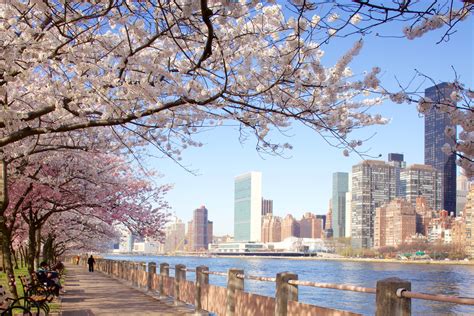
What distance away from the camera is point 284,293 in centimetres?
980

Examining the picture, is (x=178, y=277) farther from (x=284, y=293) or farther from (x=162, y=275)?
(x=284, y=293)

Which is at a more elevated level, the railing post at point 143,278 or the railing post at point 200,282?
the railing post at point 200,282

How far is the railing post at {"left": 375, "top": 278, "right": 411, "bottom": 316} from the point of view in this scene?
6891mm

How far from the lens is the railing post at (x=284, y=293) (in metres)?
9.74

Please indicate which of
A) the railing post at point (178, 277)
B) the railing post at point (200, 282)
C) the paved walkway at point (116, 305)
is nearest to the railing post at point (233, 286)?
the railing post at point (200, 282)

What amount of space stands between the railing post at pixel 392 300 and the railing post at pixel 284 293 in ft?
9.32

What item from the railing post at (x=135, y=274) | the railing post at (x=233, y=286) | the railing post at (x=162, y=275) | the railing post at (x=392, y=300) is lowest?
the railing post at (x=135, y=274)

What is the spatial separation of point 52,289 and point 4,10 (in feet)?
30.6

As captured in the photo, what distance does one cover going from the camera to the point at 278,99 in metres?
10.3

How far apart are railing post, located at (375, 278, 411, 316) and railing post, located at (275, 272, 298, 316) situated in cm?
284

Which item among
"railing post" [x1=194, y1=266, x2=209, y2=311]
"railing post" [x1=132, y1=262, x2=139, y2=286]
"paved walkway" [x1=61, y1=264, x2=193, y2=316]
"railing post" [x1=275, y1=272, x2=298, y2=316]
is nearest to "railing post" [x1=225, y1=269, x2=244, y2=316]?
"railing post" [x1=194, y1=266, x2=209, y2=311]

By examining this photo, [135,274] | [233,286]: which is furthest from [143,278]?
[233,286]

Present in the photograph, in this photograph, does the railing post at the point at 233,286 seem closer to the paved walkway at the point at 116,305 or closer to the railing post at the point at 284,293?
the railing post at the point at 284,293

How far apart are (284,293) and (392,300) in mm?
3086
